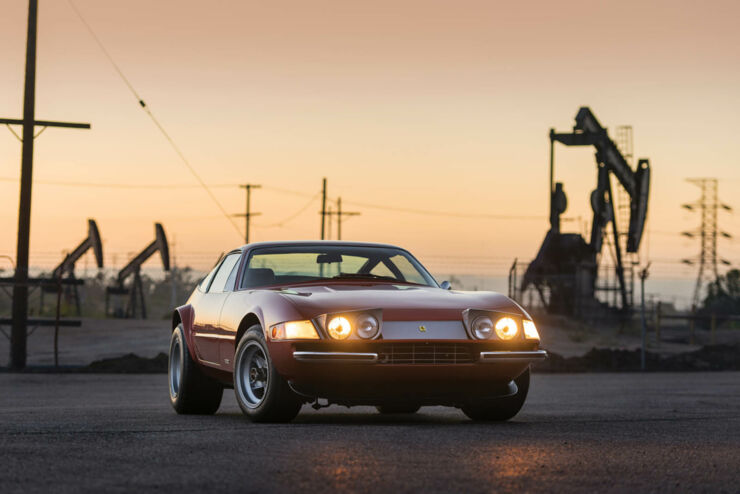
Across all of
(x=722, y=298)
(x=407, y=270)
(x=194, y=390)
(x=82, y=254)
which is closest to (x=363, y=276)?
(x=407, y=270)

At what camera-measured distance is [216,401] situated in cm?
1038

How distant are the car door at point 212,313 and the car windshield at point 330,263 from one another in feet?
0.93

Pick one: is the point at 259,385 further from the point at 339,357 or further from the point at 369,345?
the point at 369,345

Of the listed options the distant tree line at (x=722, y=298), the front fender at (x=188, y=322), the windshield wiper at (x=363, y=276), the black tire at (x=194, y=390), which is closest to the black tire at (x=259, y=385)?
the windshield wiper at (x=363, y=276)

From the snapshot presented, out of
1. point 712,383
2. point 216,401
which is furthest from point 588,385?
point 216,401

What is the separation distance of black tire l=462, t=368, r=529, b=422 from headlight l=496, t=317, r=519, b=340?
512 millimetres

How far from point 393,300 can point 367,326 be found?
355mm

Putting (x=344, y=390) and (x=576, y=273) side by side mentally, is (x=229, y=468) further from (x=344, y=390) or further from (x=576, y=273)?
(x=576, y=273)

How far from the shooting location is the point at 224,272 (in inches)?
414

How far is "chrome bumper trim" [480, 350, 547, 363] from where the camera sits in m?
8.45

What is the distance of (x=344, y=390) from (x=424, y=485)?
2.88 meters

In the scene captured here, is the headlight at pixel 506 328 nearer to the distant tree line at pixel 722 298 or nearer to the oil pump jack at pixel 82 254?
the oil pump jack at pixel 82 254

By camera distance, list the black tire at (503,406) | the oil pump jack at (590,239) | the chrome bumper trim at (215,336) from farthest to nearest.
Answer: the oil pump jack at (590,239)
the chrome bumper trim at (215,336)
the black tire at (503,406)

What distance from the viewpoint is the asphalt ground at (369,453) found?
563 cm
